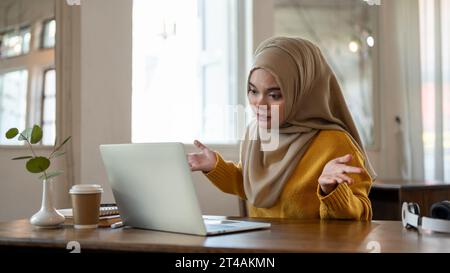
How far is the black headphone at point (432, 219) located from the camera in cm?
114

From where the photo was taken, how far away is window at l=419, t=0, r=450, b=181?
3.50 m

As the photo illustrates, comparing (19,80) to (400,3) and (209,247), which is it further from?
(400,3)

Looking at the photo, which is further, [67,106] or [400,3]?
[400,3]

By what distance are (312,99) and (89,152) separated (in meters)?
1.56

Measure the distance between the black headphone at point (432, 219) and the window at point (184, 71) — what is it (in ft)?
6.89

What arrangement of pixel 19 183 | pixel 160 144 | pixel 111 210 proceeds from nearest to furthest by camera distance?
1. pixel 160 144
2. pixel 111 210
3. pixel 19 183

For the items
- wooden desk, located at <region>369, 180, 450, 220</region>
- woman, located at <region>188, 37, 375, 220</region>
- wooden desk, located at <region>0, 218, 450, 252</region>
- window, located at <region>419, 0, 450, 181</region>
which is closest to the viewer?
wooden desk, located at <region>0, 218, 450, 252</region>

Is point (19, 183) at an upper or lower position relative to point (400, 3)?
lower

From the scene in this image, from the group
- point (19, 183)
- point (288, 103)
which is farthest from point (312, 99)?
point (19, 183)

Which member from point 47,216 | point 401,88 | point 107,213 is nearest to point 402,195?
point 401,88

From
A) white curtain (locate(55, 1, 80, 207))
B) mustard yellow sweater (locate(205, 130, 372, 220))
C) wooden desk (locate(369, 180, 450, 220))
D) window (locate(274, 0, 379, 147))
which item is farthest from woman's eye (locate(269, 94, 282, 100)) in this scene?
window (locate(274, 0, 379, 147))

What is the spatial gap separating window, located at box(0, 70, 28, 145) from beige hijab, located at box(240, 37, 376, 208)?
1.59m

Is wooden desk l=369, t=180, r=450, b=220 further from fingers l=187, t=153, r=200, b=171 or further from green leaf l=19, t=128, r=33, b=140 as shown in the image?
green leaf l=19, t=128, r=33, b=140

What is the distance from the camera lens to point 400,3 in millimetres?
3707
